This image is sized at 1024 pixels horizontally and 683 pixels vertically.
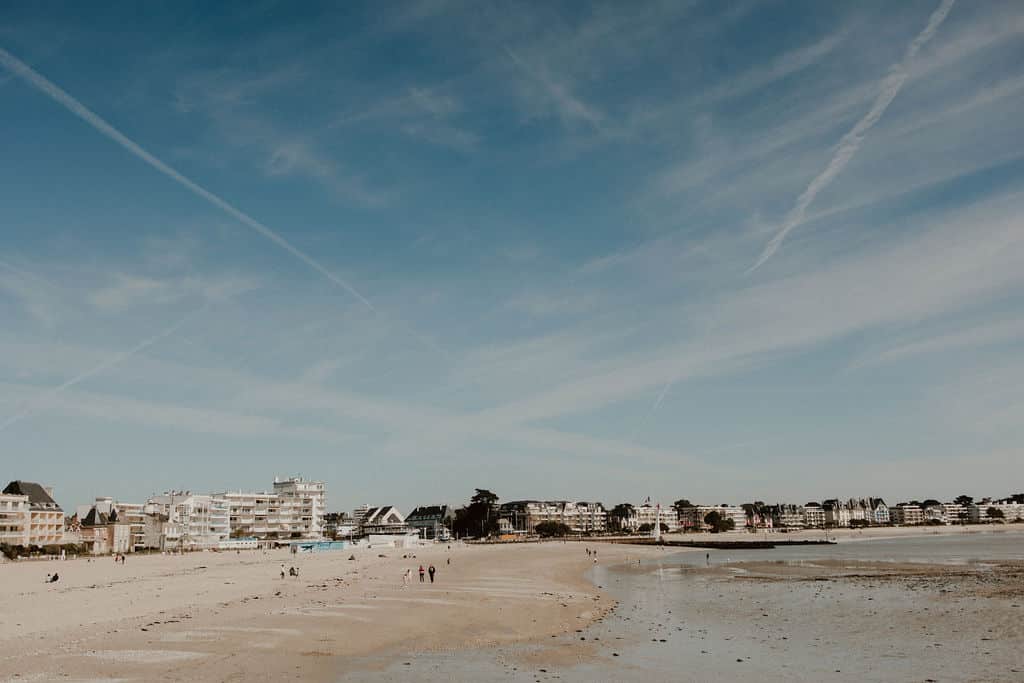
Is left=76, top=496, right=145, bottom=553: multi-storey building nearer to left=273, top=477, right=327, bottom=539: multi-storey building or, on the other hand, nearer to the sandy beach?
left=273, top=477, right=327, bottom=539: multi-storey building

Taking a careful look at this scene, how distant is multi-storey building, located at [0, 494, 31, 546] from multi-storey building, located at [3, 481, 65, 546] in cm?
148

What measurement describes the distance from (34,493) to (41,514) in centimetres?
575

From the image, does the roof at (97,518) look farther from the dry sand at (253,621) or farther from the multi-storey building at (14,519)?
the dry sand at (253,621)

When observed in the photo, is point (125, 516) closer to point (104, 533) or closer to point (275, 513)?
point (104, 533)

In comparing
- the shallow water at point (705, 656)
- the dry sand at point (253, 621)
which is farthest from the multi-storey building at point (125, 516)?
the shallow water at point (705, 656)

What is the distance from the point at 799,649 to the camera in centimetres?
2936

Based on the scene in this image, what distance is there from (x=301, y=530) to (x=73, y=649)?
180482 mm

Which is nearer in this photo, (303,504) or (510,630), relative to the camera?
(510,630)

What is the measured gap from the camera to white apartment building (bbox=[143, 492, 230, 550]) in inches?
6334

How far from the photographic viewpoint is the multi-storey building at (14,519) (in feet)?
394

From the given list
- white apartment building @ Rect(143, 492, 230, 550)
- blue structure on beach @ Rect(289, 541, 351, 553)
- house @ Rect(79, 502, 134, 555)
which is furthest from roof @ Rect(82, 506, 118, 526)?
blue structure on beach @ Rect(289, 541, 351, 553)

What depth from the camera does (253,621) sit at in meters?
33.7

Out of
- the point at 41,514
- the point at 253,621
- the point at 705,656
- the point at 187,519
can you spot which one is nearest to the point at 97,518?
the point at 41,514

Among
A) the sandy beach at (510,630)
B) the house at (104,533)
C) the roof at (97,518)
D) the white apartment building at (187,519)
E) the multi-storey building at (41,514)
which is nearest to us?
the sandy beach at (510,630)
